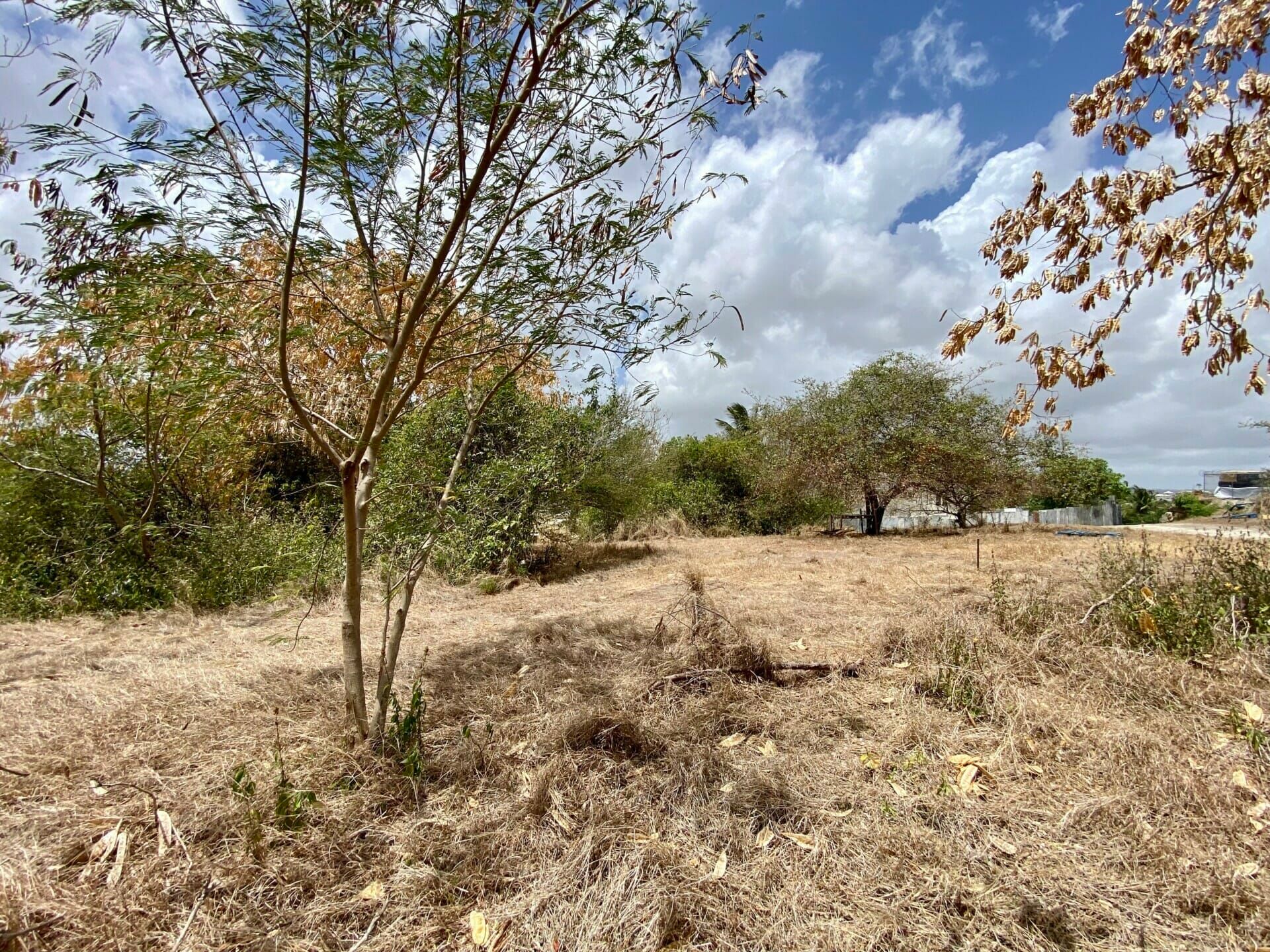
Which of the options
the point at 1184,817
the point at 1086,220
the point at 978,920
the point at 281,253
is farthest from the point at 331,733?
the point at 1086,220

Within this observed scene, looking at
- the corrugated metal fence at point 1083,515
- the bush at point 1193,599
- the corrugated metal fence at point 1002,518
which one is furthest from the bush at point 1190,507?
the bush at point 1193,599

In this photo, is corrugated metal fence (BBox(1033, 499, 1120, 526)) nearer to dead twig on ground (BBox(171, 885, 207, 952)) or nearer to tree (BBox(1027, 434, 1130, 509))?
tree (BBox(1027, 434, 1130, 509))

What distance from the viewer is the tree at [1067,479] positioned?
14.1m

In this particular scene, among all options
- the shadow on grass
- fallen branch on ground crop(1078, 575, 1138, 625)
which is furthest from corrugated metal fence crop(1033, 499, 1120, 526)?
fallen branch on ground crop(1078, 575, 1138, 625)

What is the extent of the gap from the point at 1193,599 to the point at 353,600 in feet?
14.9

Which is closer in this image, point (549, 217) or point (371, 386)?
point (549, 217)

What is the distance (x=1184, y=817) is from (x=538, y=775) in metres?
2.22

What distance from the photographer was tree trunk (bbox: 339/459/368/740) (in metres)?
2.31

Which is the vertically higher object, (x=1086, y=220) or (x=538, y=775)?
(x=1086, y=220)

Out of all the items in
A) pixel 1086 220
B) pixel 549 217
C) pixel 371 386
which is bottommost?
pixel 371 386

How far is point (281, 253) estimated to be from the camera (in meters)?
2.45

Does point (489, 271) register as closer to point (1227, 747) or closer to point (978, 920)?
point (978, 920)

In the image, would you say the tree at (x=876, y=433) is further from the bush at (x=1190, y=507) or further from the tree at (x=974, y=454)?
the bush at (x=1190, y=507)

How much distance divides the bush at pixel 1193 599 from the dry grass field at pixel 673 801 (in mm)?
219
